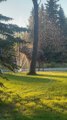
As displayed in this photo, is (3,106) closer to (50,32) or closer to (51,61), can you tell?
(51,61)

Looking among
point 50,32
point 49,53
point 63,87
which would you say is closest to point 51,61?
point 49,53

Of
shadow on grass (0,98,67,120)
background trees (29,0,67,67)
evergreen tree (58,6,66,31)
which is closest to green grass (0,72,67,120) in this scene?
shadow on grass (0,98,67,120)

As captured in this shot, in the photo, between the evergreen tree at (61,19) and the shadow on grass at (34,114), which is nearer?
A: the shadow on grass at (34,114)

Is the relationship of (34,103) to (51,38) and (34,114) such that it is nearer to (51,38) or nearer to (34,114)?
(34,114)

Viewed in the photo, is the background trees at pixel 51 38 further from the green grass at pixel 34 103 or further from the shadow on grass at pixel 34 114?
the shadow on grass at pixel 34 114

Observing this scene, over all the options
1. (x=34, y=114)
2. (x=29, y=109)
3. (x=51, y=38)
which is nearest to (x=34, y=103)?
(x=29, y=109)

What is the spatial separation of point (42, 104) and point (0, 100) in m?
2.14

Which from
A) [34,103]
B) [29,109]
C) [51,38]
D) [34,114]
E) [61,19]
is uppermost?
[34,114]

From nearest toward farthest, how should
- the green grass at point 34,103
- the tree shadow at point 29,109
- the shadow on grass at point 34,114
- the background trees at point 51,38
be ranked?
1. the shadow on grass at point 34,114
2. the tree shadow at point 29,109
3. the green grass at point 34,103
4. the background trees at point 51,38

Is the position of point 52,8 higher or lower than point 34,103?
lower

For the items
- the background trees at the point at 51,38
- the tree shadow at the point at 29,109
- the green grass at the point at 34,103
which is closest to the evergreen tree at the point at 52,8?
the background trees at the point at 51,38

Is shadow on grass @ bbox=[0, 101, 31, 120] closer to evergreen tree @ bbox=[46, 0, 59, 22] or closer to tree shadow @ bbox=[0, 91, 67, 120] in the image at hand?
tree shadow @ bbox=[0, 91, 67, 120]

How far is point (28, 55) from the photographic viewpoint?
1742 inches

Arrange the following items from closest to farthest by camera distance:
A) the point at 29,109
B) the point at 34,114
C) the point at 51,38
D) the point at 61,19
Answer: the point at 34,114, the point at 29,109, the point at 51,38, the point at 61,19
